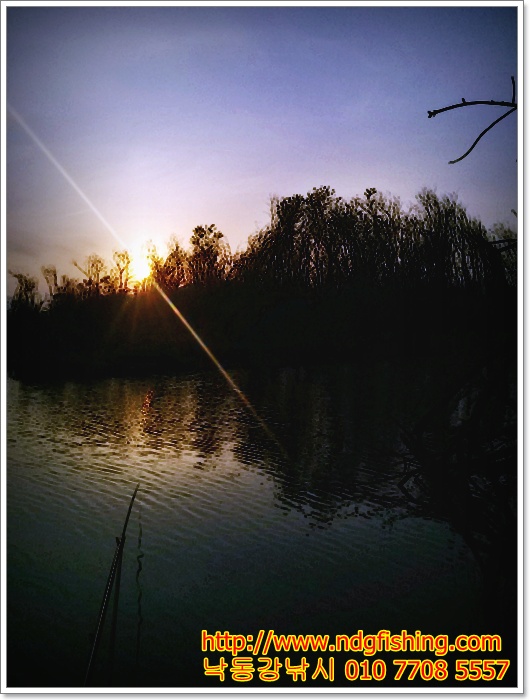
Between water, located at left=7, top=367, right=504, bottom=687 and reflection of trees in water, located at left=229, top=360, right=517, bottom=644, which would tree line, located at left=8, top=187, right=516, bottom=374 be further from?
water, located at left=7, top=367, right=504, bottom=687

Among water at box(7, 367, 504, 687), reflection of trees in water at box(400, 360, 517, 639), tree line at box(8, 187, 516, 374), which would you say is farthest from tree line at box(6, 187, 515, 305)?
reflection of trees in water at box(400, 360, 517, 639)

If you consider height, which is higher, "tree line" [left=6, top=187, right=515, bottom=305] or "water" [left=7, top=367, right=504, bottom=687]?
"tree line" [left=6, top=187, right=515, bottom=305]

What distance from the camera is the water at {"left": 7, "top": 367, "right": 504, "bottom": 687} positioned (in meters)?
4.25

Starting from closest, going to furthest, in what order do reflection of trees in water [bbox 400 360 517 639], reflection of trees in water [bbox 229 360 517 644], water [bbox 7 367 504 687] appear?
1. reflection of trees in water [bbox 400 360 517 639]
2. reflection of trees in water [bbox 229 360 517 644]
3. water [bbox 7 367 504 687]

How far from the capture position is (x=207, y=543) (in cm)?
549

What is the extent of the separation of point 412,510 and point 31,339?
10.6 meters

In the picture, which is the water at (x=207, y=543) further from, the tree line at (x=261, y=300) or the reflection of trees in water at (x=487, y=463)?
the tree line at (x=261, y=300)

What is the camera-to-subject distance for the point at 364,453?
7.99m

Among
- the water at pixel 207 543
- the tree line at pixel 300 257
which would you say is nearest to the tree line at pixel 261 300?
the tree line at pixel 300 257

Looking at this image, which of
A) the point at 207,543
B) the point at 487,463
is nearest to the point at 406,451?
A: the point at 207,543

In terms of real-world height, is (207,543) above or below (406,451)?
below

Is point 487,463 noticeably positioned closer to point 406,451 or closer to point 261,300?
point 406,451

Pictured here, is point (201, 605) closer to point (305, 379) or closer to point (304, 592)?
point (304, 592)
